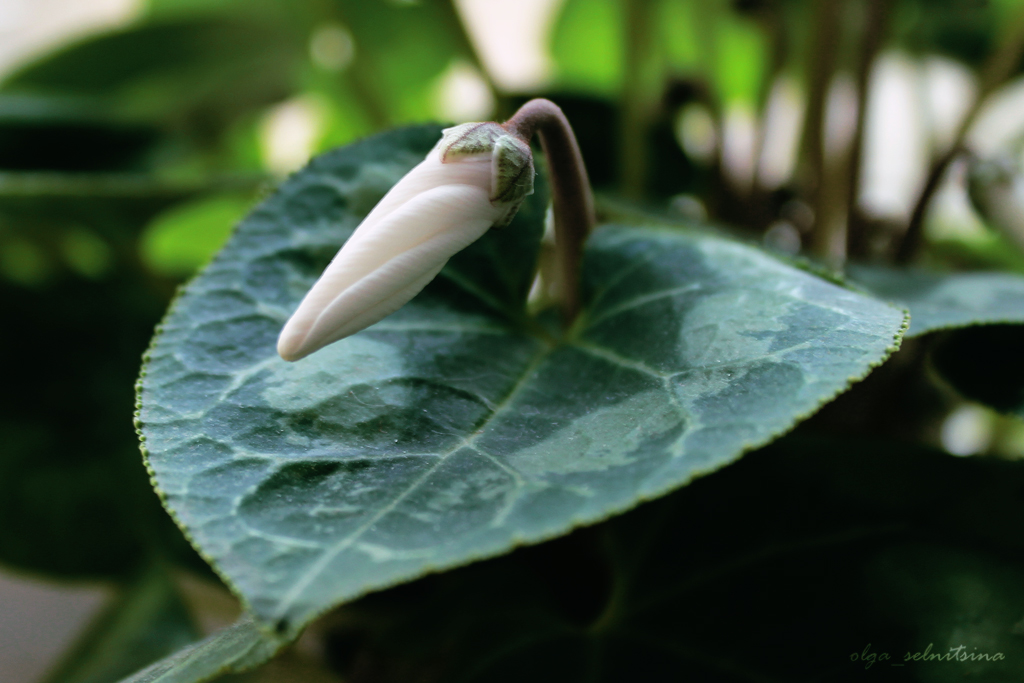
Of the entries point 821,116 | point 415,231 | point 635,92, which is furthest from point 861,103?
point 415,231

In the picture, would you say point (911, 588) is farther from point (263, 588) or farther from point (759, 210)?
point (759, 210)

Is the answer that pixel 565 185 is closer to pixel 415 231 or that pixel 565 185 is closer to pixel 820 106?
pixel 415 231

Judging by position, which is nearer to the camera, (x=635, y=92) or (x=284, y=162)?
(x=635, y=92)

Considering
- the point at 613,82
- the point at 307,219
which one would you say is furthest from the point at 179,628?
the point at 613,82

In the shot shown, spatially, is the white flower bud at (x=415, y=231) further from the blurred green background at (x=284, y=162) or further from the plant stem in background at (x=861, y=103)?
the plant stem in background at (x=861, y=103)
